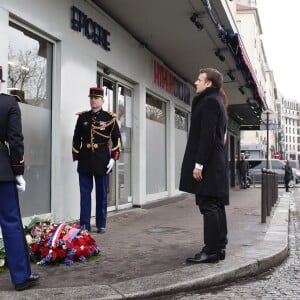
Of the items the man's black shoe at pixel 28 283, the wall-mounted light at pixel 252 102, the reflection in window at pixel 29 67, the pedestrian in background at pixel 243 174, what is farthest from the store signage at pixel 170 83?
the man's black shoe at pixel 28 283

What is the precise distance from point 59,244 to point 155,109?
8.21m

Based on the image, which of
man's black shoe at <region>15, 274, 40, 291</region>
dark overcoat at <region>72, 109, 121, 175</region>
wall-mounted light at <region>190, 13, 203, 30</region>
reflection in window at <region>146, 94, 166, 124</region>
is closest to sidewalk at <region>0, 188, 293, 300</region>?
man's black shoe at <region>15, 274, 40, 291</region>

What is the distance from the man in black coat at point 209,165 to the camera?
17.5 ft

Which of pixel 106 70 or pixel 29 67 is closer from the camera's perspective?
A: pixel 29 67

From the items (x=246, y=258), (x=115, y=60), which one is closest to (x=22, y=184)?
(x=246, y=258)

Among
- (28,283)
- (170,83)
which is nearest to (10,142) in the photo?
(28,283)

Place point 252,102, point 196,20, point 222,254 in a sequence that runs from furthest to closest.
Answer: point 252,102 < point 196,20 < point 222,254

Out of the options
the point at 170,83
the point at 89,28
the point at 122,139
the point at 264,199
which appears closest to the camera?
the point at 89,28

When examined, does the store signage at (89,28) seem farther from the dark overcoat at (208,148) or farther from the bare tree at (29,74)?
the dark overcoat at (208,148)

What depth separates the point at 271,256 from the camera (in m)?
5.89

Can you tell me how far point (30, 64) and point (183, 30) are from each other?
178 inches

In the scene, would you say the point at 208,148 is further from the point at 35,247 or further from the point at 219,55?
the point at 219,55

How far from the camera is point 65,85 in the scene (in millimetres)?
7906

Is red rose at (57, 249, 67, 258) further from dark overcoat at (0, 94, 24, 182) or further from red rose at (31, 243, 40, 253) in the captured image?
dark overcoat at (0, 94, 24, 182)
